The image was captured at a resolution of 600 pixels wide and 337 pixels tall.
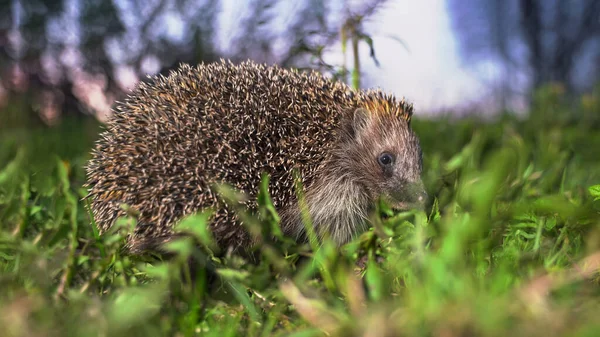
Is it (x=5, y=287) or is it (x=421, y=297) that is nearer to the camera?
(x=421, y=297)

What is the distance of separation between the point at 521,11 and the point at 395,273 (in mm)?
10374

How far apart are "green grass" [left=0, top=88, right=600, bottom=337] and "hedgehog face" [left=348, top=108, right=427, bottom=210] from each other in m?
0.33

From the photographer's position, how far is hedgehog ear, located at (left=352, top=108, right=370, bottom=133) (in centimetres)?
376

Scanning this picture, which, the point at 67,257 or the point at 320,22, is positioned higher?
the point at 320,22

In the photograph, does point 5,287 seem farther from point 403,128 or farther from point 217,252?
point 403,128

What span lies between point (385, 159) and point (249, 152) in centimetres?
114

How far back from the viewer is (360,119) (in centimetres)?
379

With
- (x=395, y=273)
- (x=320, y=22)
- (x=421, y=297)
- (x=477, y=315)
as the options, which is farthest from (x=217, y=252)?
(x=320, y=22)

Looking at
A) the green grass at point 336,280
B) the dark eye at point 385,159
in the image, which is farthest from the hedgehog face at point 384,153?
the green grass at point 336,280

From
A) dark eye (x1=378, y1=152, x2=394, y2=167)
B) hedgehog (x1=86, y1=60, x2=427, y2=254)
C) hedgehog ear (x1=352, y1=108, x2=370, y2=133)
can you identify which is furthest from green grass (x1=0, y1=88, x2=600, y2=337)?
hedgehog ear (x1=352, y1=108, x2=370, y2=133)

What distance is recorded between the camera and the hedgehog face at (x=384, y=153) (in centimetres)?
368

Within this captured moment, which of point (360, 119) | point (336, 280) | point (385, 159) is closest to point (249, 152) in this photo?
point (360, 119)

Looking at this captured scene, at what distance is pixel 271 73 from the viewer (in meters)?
3.55

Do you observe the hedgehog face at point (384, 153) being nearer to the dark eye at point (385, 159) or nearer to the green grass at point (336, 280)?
the dark eye at point (385, 159)
